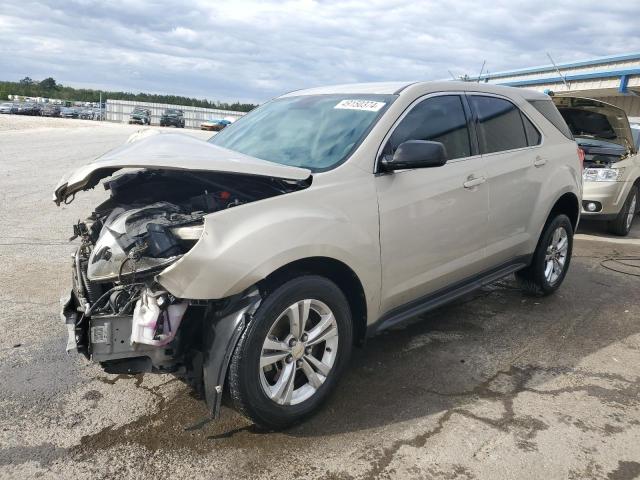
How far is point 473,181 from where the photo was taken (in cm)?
408

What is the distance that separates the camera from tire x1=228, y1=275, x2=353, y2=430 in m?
2.75

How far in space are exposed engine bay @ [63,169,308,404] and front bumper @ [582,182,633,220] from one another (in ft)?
22.8

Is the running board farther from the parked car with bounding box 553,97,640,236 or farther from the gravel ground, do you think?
the parked car with bounding box 553,97,640,236

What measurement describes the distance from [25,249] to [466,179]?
16.6ft

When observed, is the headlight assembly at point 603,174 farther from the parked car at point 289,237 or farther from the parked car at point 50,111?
the parked car at point 50,111

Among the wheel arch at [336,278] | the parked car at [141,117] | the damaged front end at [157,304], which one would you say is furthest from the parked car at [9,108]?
the wheel arch at [336,278]

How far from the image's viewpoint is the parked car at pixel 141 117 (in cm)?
5194

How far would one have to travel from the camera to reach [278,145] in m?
3.81

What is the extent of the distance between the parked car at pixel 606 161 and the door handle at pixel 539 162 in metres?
4.14

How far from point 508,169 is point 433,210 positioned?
116 centimetres

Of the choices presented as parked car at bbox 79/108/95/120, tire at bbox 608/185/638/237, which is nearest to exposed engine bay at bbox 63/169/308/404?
tire at bbox 608/185/638/237

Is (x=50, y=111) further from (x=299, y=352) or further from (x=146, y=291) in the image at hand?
(x=299, y=352)

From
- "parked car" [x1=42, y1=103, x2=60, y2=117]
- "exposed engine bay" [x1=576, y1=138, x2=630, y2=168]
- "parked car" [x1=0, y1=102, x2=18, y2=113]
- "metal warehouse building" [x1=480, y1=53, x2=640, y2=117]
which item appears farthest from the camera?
"parked car" [x1=42, y1=103, x2=60, y2=117]

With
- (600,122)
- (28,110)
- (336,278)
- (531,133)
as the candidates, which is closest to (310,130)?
(336,278)
